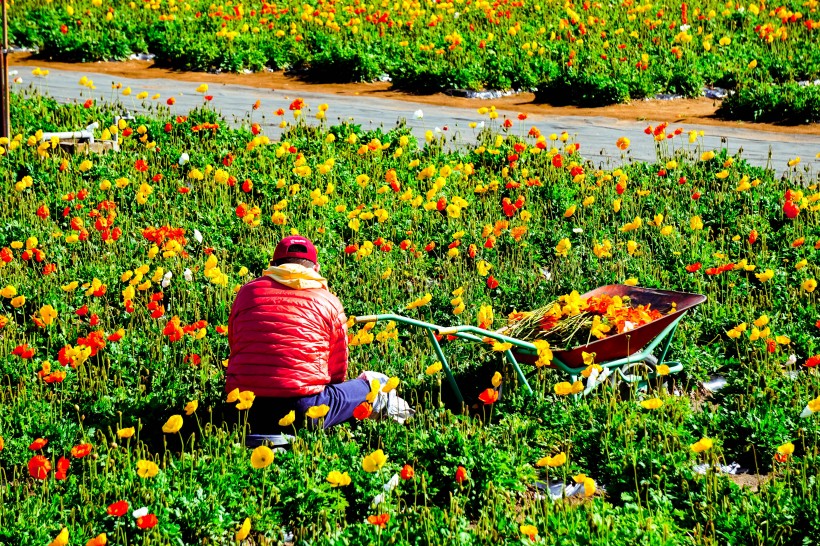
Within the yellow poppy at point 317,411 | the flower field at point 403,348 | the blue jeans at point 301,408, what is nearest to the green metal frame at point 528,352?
the flower field at point 403,348

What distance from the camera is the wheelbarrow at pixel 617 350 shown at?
5.16 meters

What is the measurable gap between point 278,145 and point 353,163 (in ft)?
2.79

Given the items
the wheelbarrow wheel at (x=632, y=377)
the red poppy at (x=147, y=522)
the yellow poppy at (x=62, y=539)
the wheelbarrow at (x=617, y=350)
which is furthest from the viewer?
the wheelbarrow wheel at (x=632, y=377)

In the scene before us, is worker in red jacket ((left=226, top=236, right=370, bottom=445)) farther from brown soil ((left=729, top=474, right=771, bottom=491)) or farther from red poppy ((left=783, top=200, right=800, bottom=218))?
red poppy ((left=783, top=200, right=800, bottom=218))

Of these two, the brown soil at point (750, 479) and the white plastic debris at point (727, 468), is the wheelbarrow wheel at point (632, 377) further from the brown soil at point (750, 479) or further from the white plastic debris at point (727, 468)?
the brown soil at point (750, 479)

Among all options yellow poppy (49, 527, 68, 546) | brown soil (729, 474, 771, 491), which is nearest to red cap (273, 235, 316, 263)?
yellow poppy (49, 527, 68, 546)

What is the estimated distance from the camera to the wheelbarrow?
5164mm

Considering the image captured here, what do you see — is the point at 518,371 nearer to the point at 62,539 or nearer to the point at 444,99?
the point at 62,539

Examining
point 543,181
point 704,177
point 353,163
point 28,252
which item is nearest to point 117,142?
point 353,163

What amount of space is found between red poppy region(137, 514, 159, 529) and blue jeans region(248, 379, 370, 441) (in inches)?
40.8

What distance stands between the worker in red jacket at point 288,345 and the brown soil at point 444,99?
7707mm

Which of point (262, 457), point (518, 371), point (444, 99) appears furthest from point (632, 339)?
point (444, 99)

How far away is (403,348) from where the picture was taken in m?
5.96

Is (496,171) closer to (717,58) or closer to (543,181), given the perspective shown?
(543,181)
